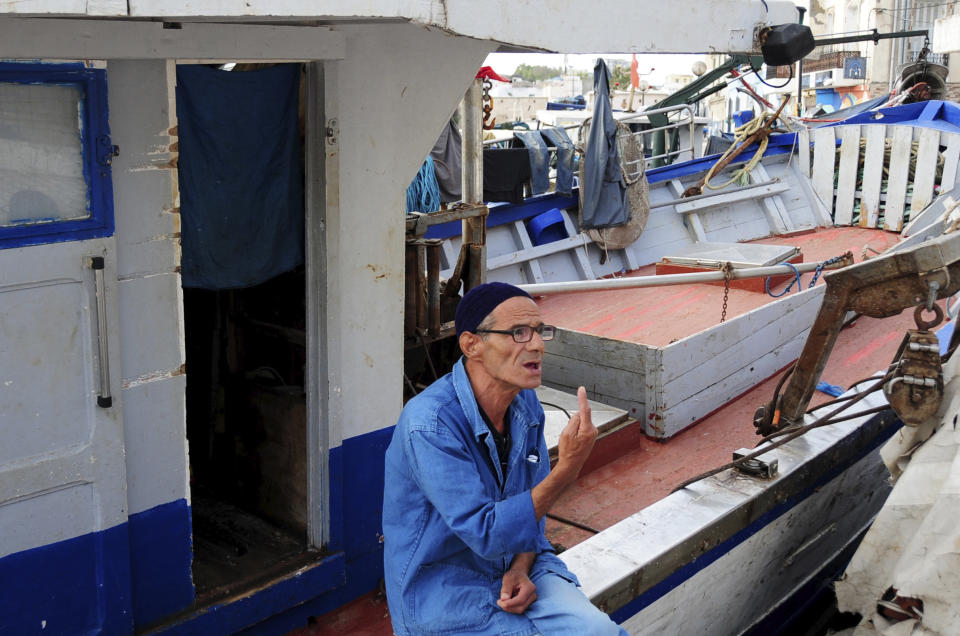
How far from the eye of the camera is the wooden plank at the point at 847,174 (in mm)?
10344

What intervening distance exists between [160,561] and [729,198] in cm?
771

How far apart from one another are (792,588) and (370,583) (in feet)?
7.06

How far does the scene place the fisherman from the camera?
240cm

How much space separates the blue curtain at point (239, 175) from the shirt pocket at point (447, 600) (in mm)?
2002

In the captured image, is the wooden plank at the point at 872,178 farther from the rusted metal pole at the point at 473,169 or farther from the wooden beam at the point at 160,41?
the wooden beam at the point at 160,41

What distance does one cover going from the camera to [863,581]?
157 inches

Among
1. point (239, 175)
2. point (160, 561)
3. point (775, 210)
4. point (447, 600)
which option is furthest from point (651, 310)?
point (447, 600)

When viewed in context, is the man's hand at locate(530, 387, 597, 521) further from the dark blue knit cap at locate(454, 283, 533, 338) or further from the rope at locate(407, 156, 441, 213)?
the rope at locate(407, 156, 441, 213)

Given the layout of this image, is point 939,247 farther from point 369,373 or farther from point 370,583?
point 370,583

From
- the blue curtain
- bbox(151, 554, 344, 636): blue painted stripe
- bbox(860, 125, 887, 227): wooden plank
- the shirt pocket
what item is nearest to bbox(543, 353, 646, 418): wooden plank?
bbox(151, 554, 344, 636): blue painted stripe

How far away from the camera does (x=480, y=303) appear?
2.67 m

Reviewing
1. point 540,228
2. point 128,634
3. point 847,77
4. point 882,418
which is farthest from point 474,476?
point 847,77

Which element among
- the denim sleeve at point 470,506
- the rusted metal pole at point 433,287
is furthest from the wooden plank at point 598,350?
the denim sleeve at point 470,506

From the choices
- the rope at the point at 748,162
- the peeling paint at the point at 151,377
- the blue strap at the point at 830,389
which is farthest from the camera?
the rope at the point at 748,162
